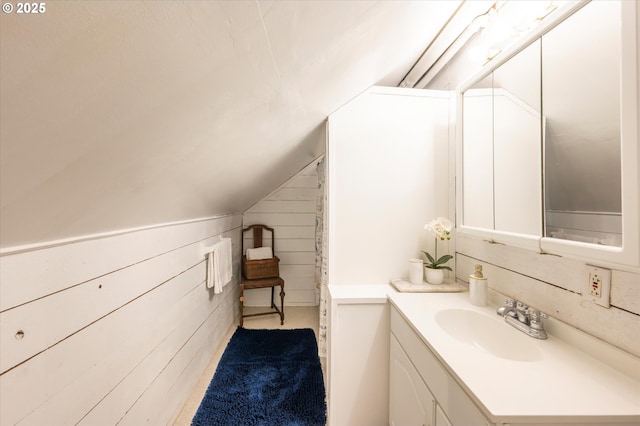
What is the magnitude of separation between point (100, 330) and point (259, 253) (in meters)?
2.20

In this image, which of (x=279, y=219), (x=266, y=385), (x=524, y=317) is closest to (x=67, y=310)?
(x=266, y=385)

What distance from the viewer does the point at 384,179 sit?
67.8 inches

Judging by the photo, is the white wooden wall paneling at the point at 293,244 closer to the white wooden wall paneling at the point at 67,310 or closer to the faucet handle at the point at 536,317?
the white wooden wall paneling at the point at 67,310

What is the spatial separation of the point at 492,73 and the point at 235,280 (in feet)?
10.1

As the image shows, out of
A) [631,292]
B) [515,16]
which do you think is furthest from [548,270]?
[515,16]

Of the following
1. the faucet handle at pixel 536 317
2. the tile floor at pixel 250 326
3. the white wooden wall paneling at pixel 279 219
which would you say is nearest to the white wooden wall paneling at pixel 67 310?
the tile floor at pixel 250 326

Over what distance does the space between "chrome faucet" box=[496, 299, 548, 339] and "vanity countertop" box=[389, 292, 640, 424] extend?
25 millimetres

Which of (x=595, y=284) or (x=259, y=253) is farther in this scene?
(x=259, y=253)

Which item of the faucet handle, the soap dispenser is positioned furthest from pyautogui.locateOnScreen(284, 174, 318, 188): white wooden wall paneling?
the faucet handle

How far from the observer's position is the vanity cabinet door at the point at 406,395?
3.46 ft

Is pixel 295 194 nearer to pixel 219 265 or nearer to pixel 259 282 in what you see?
pixel 259 282

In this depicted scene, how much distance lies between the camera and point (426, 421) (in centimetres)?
104

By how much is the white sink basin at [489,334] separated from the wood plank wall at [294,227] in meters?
2.43

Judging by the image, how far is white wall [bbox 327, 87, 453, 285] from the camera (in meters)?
1.70
